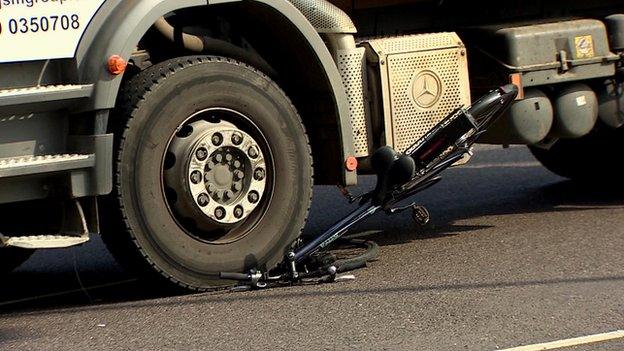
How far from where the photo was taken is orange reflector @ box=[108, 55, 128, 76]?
6719 mm

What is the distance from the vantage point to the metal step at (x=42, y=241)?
21.8 ft

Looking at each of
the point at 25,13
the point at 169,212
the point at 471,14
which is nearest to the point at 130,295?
the point at 169,212

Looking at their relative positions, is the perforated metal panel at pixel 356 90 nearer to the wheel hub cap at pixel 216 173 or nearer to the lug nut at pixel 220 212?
the wheel hub cap at pixel 216 173

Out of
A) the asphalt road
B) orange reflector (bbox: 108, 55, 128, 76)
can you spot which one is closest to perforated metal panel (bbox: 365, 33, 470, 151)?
the asphalt road

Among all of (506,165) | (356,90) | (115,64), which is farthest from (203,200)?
(506,165)

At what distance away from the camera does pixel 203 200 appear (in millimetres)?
7117

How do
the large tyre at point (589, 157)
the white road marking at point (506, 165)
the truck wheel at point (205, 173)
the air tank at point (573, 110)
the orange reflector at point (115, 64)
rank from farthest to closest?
the white road marking at point (506, 165) → the large tyre at point (589, 157) → the air tank at point (573, 110) → the truck wheel at point (205, 173) → the orange reflector at point (115, 64)

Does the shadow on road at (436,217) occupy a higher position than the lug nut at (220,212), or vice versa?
the lug nut at (220,212)

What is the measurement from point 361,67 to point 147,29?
4.59ft

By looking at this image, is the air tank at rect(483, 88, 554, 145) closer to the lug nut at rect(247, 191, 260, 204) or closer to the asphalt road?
the asphalt road

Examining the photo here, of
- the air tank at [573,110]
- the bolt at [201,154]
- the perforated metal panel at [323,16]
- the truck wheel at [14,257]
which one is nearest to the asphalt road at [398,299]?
the truck wheel at [14,257]

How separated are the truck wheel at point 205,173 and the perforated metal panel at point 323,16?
435 millimetres

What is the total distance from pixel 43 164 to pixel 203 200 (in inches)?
33.3

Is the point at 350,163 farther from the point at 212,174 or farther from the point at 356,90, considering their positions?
the point at 212,174
